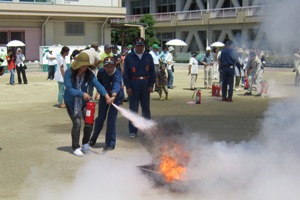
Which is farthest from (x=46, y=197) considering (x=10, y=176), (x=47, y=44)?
(x=47, y=44)

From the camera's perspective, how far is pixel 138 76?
977 centimetres

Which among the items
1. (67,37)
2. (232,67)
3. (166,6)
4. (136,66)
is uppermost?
(166,6)

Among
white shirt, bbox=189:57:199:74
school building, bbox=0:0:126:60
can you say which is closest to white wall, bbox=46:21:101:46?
school building, bbox=0:0:126:60

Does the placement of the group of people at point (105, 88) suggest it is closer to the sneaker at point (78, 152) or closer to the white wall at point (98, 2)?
the sneaker at point (78, 152)

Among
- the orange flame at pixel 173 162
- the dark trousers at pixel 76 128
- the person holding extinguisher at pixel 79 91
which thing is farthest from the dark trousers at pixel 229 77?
the orange flame at pixel 173 162

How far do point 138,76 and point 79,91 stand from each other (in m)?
1.98

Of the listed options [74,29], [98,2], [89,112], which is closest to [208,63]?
[89,112]

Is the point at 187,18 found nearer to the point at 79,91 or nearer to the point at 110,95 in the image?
the point at 110,95

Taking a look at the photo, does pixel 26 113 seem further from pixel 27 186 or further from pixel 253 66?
pixel 253 66

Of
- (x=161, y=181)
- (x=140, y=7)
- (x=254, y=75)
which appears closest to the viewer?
(x=161, y=181)

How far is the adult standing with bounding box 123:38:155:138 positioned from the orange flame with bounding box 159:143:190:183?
3.36 m

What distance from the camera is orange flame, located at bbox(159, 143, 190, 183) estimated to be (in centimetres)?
628

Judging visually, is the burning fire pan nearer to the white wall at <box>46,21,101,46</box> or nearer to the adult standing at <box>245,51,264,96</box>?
the adult standing at <box>245,51,264,96</box>

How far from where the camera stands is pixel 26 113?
44.7 feet
